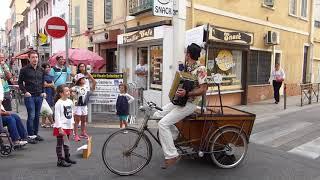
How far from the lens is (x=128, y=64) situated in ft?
47.4

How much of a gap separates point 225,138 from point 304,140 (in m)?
3.13

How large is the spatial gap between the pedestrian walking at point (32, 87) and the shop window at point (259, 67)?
9.24 m

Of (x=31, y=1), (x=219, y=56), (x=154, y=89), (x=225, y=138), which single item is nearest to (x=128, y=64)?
(x=154, y=89)

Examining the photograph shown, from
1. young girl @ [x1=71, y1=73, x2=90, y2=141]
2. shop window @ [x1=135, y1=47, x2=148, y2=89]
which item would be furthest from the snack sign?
young girl @ [x1=71, y1=73, x2=90, y2=141]

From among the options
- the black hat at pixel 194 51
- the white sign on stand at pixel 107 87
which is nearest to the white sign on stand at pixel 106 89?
the white sign on stand at pixel 107 87

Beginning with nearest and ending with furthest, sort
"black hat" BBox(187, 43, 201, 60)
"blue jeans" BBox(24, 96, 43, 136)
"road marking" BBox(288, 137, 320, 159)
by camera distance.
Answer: "black hat" BBox(187, 43, 201, 60)
"road marking" BBox(288, 137, 320, 159)
"blue jeans" BBox(24, 96, 43, 136)

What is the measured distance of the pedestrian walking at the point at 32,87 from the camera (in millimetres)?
7512

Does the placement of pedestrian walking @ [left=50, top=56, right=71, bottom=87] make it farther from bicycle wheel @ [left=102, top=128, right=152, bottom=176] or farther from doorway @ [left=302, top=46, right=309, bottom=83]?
doorway @ [left=302, top=46, right=309, bottom=83]

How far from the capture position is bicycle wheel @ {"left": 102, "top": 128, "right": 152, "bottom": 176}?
5.34 m

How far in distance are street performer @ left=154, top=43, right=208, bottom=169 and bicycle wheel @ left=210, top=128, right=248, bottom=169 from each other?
2.24ft

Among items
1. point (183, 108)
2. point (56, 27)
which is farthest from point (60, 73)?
point (183, 108)

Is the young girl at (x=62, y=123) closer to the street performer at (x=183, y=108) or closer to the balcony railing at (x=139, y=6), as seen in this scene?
the street performer at (x=183, y=108)

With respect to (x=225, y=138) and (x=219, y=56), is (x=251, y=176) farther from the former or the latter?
(x=219, y=56)

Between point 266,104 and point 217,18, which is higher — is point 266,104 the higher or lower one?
the lower one
